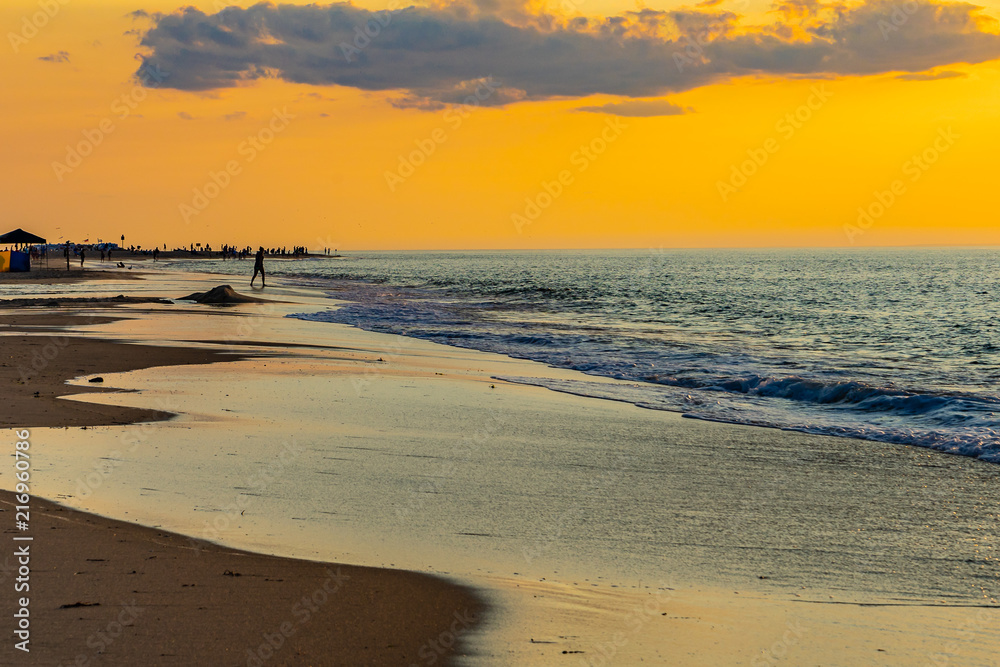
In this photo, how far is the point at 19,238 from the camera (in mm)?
50375

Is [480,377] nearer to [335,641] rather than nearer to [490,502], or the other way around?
[490,502]

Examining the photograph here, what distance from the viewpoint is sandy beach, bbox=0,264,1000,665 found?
436 centimetres

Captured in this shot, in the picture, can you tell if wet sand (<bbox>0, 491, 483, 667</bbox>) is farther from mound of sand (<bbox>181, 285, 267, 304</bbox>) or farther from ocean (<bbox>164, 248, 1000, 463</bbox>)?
mound of sand (<bbox>181, 285, 267, 304</bbox>)

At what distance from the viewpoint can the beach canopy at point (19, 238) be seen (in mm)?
49781

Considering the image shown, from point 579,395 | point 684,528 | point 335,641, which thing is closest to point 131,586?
point 335,641

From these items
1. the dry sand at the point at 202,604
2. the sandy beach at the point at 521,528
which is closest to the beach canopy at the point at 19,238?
the sandy beach at the point at 521,528

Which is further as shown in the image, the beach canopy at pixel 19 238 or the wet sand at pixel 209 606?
the beach canopy at pixel 19 238

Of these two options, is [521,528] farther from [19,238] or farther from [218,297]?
[19,238]

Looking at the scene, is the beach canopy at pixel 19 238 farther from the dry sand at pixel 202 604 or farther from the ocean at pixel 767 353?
the dry sand at pixel 202 604

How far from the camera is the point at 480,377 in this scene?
1514cm

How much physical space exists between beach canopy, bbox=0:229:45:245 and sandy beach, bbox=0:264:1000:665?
148 feet

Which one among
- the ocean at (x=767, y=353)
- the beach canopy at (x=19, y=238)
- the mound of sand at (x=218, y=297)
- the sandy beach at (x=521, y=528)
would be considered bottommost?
the ocean at (x=767, y=353)

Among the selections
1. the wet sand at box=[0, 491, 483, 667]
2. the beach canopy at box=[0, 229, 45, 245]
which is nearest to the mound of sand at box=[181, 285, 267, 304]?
the beach canopy at box=[0, 229, 45, 245]

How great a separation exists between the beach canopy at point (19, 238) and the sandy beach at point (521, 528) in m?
45.1
